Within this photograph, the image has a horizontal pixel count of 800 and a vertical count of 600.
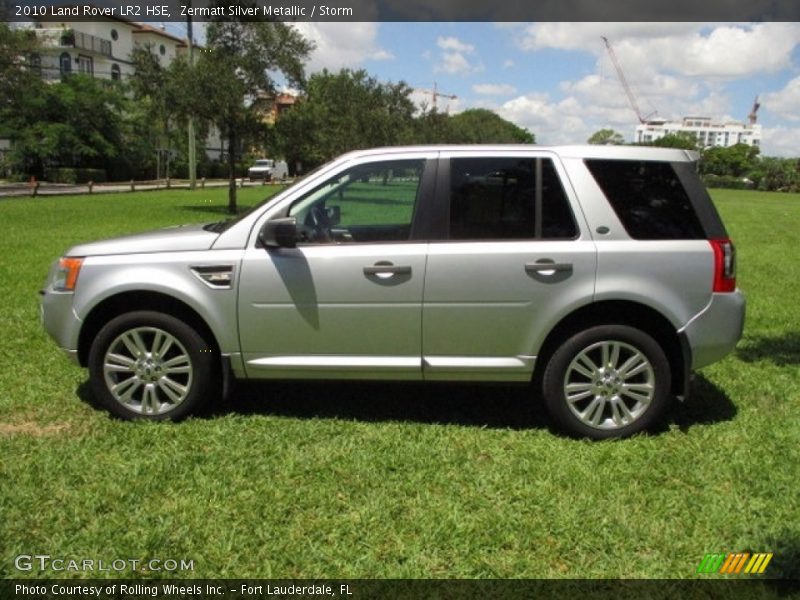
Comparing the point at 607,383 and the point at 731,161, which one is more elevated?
the point at 731,161

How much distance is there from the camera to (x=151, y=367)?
15.3ft

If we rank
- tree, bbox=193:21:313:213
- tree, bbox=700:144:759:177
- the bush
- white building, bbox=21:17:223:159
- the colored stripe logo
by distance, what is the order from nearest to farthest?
the colored stripe logo < tree, bbox=193:21:313:213 < the bush < white building, bbox=21:17:223:159 < tree, bbox=700:144:759:177

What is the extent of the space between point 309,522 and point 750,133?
715ft

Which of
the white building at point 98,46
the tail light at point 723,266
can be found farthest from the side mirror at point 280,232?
the white building at point 98,46

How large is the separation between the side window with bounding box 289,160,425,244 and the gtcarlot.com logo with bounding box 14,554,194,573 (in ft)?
6.91

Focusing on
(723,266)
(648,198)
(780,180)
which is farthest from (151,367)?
(780,180)

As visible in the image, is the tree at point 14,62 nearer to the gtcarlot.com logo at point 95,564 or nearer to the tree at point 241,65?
the tree at point 241,65

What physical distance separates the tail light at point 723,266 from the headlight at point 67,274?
13.1ft

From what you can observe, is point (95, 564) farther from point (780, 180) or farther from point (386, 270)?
point (780, 180)

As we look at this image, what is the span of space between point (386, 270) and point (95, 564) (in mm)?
2234

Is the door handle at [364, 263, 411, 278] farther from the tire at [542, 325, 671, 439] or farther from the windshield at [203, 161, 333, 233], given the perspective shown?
the tire at [542, 325, 671, 439]

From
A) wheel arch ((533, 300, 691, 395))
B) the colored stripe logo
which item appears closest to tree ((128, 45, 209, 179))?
wheel arch ((533, 300, 691, 395))

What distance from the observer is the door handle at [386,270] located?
14.6 ft

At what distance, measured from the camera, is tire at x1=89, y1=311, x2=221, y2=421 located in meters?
4.61
